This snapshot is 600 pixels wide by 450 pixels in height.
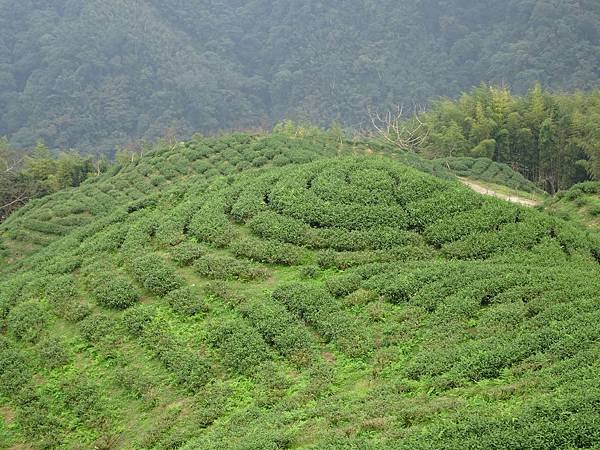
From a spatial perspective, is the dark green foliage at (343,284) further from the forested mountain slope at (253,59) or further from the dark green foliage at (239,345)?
the forested mountain slope at (253,59)

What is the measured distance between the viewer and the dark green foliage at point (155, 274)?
17.4m

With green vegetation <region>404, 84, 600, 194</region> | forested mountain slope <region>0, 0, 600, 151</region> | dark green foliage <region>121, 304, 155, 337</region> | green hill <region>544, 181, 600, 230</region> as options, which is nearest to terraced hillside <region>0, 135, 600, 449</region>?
dark green foliage <region>121, 304, 155, 337</region>

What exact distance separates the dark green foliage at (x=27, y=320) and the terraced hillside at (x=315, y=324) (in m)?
0.05

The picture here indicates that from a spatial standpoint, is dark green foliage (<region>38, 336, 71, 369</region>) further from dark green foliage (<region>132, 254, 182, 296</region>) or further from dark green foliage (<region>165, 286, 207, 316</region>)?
dark green foliage (<region>165, 286, 207, 316</region>)

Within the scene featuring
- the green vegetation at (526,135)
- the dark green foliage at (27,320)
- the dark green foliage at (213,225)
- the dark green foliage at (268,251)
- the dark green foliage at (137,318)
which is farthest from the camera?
the green vegetation at (526,135)

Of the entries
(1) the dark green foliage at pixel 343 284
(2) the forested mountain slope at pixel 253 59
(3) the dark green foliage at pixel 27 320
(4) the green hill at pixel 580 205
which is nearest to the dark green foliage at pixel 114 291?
(3) the dark green foliage at pixel 27 320

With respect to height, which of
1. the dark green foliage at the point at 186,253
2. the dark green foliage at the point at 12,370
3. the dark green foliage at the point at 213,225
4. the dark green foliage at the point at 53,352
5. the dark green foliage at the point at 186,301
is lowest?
the dark green foliage at the point at 12,370

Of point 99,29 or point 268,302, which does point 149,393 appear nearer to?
point 268,302

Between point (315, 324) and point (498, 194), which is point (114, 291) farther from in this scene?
point (498, 194)

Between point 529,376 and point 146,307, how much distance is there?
1007 cm

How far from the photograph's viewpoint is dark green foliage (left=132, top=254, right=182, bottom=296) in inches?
684

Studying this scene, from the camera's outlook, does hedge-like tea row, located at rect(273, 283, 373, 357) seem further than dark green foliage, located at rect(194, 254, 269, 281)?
No

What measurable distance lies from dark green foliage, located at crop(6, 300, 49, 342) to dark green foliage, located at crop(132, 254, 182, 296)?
Answer: 2.83m

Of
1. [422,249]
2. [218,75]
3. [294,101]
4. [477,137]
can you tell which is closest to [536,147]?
[477,137]
